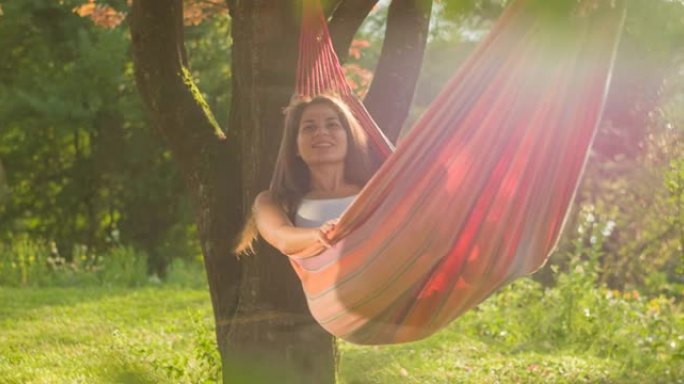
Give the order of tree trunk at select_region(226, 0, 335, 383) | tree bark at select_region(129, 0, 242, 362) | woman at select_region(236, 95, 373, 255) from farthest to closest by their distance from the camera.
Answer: tree bark at select_region(129, 0, 242, 362) → tree trunk at select_region(226, 0, 335, 383) → woman at select_region(236, 95, 373, 255)

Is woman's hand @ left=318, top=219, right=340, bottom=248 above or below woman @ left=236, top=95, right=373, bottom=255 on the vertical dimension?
below

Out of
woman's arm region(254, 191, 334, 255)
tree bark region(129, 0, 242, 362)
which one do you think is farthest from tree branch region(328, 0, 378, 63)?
woman's arm region(254, 191, 334, 255)

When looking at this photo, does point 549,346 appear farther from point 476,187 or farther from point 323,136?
point 476,187

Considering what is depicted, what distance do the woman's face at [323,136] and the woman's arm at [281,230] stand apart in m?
0.17

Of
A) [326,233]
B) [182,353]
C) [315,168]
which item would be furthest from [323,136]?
[182,353]

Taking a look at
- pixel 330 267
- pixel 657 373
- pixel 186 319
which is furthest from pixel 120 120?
pixel 330 267

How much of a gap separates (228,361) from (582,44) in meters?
1.75

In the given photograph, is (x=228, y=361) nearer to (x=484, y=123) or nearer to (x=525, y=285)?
(x=484, y=123)

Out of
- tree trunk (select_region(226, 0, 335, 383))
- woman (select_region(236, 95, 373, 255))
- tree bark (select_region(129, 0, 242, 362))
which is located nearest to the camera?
woman (select_region(236, 95, 373, 255))

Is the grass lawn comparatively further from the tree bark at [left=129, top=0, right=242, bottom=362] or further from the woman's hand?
the woman's hand

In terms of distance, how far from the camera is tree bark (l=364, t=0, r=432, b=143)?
3480mm

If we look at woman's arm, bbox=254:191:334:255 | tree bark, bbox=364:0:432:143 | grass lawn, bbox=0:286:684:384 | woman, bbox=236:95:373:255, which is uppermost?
tree bark, bbox=364:0:432:143

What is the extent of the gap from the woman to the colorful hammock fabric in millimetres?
338

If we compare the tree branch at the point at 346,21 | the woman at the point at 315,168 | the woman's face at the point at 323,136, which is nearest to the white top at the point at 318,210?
the woman at the point at 315,168
